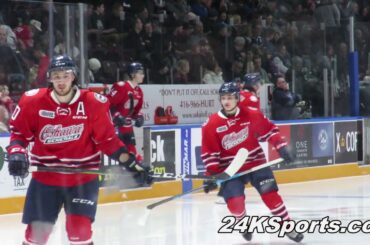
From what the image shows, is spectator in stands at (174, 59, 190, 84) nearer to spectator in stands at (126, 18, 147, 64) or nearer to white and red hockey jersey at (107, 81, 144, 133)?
spectator in stands at (126, 18, 147, 64)

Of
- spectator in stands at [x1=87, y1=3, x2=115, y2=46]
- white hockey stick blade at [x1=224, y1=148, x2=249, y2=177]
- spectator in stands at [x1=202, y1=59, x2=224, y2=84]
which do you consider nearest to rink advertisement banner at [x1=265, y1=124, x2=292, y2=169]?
spectator in stands at [x1=202, y1=59, x2=224, y2=84]

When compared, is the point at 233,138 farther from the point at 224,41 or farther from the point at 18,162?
the point at 224,41

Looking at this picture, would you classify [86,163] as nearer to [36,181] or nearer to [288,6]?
[36,181]

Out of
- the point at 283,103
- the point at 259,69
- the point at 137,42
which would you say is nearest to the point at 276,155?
the point at 283,103

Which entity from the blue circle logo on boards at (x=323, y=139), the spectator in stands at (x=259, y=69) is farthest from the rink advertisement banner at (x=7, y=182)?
the spectator in stands at (x=259, y=69)

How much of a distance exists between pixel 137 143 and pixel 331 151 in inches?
137

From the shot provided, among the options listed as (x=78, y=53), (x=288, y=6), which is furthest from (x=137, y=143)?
(x=288, y=6)

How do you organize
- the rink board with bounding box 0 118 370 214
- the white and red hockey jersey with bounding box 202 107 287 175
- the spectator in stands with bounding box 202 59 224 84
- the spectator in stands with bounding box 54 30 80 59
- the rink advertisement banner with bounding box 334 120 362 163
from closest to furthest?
1. the white and red hockey jersey with bounding box 202 107 287 175
2. the rink board with bounding box 0 118 370 214
3. the spectator in stands with bounding box 54 30 80 59
4. the spectator in stands with bounding box 202 59 224 84
5. the rink advertisement banner with bounding box 334 120 362 163

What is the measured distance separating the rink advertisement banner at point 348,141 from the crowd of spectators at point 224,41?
33 centimetres

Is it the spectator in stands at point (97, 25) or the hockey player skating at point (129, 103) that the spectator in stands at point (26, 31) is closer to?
the hockey player skating at point (129, 103)

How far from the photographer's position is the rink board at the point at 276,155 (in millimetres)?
9359

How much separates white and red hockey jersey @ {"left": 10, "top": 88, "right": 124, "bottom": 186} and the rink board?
12.7 ft

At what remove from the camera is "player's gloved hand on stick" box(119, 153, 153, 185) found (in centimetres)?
526

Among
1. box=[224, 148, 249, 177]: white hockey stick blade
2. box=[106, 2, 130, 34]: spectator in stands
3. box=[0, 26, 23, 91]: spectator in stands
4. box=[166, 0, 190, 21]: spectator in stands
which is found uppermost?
box=[166, 0, 190, 21]: spectator in stands
